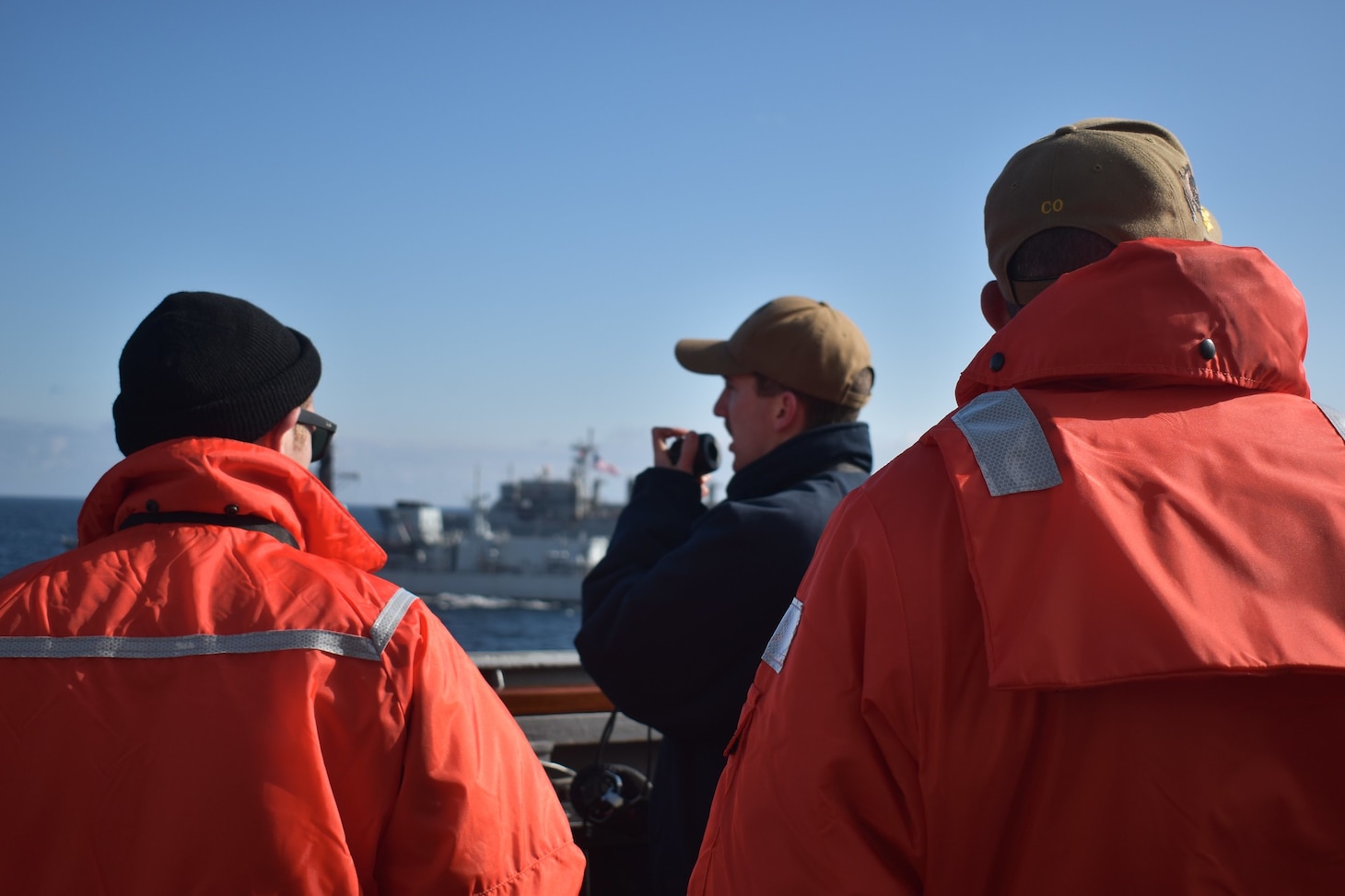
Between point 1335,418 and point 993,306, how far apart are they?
1.61 ft

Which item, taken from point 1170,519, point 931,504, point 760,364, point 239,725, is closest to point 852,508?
point 931,504

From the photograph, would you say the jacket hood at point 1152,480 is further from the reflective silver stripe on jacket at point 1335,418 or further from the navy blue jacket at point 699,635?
the navy blue jacket at point 699,635

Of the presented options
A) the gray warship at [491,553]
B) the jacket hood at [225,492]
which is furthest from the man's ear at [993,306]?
the gray warship at [491,553]

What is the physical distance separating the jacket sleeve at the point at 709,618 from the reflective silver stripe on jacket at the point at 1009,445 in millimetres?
1384

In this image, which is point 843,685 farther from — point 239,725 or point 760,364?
point 760,364

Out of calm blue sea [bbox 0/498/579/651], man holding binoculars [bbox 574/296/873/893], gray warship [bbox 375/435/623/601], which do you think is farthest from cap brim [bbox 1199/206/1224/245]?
gray warship [bbox 375/435/623/601]

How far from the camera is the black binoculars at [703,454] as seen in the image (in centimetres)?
311

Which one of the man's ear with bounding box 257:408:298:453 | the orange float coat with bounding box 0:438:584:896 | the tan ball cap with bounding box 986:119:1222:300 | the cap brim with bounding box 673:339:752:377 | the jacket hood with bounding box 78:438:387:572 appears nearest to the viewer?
the tan ball cap with bounding box 986:119:1222:300

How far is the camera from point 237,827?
154cm

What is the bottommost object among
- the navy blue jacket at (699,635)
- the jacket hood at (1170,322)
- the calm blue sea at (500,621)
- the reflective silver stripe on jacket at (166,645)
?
the calm blue sea at (500,621)

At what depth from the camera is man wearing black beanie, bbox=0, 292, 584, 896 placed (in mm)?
1531

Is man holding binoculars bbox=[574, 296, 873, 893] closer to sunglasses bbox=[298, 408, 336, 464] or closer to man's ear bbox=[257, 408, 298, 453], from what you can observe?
Result: sunglasses bbox=[298, 408, 336, 464]

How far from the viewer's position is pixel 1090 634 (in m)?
1.03

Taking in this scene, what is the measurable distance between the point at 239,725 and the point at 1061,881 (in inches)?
46.8
